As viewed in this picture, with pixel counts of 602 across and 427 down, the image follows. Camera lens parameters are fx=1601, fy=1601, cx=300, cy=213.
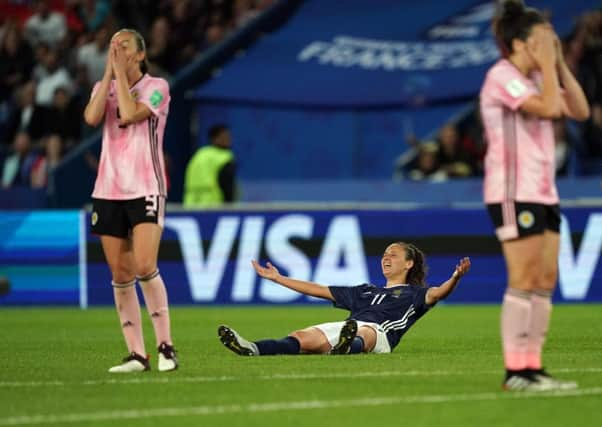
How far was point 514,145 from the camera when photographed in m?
8.44

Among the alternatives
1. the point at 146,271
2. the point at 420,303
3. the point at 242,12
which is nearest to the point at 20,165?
the point at 242,12

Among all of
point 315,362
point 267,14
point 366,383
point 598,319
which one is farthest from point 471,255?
point 366,383

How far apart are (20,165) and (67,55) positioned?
2329 millimetres

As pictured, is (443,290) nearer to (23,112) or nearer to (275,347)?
(275,347)

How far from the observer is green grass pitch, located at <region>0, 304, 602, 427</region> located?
760 cm

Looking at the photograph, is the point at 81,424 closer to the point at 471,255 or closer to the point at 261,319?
the point at 261,319

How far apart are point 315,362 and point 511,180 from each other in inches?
103

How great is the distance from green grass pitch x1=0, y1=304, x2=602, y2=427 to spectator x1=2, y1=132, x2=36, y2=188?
30.6 ft

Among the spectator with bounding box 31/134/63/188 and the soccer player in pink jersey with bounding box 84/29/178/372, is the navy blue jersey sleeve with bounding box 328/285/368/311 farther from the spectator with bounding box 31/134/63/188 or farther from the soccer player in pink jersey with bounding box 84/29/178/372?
the spectator with bounding box 31/134/63/188

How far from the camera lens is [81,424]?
7.43 meters

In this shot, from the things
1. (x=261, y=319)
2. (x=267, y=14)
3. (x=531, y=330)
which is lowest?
(x=261, y=319)

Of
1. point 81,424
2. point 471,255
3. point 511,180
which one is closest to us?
point 81,424

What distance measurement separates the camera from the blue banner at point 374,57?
880 inches

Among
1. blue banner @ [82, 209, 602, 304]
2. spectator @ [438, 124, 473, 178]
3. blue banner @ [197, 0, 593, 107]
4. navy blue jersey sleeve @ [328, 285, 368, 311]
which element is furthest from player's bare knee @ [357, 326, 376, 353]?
blue banner @ [197, 0, 593, 107]
